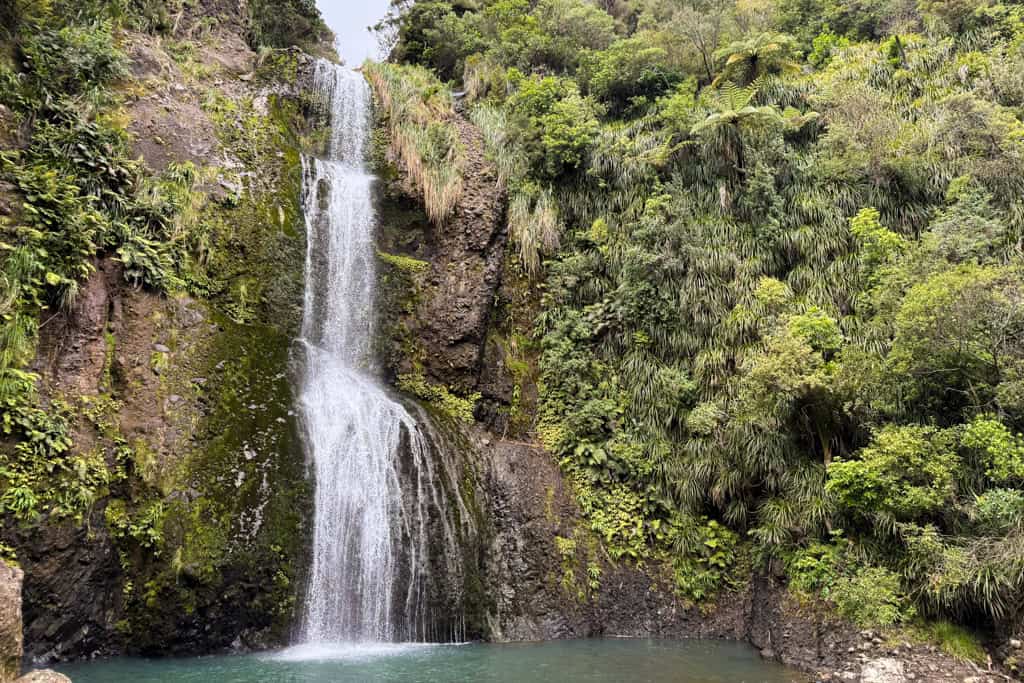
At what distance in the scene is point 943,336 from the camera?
338 inches

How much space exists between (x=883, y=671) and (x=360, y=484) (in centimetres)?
799

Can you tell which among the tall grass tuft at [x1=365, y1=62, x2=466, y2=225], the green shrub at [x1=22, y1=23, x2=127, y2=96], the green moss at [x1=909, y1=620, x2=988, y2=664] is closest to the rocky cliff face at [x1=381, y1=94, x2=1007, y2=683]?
the green moss at [x1=909, y1=620, x2=988, y2=664]

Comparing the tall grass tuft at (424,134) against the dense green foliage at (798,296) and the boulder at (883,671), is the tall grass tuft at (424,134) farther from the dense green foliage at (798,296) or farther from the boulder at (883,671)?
the boulder at (883,671)

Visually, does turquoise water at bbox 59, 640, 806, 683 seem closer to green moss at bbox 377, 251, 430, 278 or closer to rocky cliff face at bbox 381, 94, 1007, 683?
rocky cliff face at bbox 381, 94, 1007, 683

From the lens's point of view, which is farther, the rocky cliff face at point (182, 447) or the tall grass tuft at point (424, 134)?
the tall grass tuft at point (424, 134)

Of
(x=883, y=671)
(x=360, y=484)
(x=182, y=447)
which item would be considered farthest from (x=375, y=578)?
(x=883, y=671)

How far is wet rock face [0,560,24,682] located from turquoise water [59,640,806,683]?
208 centimetres

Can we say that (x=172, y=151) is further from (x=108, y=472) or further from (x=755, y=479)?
(x=755, y=479)

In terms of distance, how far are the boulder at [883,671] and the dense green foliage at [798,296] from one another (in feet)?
2.02

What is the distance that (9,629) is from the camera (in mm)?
→ 5168

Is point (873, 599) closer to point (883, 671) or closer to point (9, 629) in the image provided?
point (883, 671)

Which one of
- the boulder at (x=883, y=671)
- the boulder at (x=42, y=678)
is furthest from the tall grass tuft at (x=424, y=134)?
the boulder at (x=883, y=671)

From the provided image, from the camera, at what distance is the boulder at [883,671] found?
7.48 meters

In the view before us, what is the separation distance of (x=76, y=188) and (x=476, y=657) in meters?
9.62
